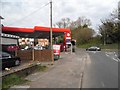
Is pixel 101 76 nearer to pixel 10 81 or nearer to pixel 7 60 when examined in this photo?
pixel 10 81

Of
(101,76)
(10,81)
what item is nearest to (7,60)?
(10,81)

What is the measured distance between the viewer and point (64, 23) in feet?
366

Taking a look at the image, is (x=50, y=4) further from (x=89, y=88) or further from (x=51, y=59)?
(x=89, y=88)

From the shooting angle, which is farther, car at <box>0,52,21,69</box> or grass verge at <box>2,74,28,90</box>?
car at <box>0,52,21,69</box>

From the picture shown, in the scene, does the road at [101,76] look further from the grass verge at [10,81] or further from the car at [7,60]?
the car at [7,60]

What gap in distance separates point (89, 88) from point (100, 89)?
568 mm

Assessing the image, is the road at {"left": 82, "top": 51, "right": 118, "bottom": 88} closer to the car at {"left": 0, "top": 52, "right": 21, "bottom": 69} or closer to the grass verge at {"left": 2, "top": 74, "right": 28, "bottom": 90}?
the grass verge at {"left": 2, "top": 74, "right": 28, "bottom": 90}

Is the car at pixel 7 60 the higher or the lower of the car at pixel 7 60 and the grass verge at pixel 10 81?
the higher

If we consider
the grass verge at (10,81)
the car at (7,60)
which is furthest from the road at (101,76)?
the car at (7,60)

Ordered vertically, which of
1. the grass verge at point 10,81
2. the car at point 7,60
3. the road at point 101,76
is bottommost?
the road at point 101,76

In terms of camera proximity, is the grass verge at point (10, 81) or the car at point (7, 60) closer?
the grass verge at point (10, 81)

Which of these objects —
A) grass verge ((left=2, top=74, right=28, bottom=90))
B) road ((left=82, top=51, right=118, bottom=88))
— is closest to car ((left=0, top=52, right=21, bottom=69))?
grass verge ((left=2, top=74, right=28, bottom=90))

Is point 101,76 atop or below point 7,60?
below

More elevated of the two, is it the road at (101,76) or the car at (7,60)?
the car at (7,60)
